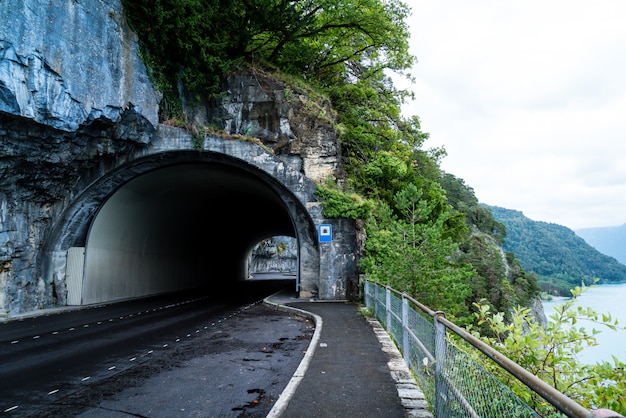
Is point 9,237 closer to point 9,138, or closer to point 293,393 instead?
point 9,138

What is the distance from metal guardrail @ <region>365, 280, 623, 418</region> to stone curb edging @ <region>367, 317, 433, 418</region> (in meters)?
0.12

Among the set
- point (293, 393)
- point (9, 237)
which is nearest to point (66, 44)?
point (9, 237)

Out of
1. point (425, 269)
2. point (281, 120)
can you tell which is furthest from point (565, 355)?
point (281, 120)

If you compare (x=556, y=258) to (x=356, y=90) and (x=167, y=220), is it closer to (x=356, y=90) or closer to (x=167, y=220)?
(x=356, y=90)

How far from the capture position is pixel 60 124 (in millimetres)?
11984

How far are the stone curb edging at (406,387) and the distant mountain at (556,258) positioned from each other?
66251 millimetres

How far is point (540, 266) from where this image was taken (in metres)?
89.3

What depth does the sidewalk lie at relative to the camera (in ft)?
15.6

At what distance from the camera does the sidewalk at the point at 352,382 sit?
187 inches

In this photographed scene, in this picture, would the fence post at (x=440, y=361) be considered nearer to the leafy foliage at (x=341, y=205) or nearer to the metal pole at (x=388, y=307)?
the metal pole at (x=388, y=307)

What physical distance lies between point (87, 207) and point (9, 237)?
3.46 metres

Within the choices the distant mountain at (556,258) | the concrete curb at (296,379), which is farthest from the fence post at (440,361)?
the distant mountain at (556,258)

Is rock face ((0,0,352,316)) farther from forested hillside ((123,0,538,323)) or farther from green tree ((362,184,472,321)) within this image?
green tree ((362,184,472,321))

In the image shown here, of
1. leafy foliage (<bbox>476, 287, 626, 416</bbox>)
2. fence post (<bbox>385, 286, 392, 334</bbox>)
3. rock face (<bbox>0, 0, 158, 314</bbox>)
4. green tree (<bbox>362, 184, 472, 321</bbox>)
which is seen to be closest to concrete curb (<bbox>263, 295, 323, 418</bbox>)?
fence post (<bbox>385, 286, 392, 334</bbox>)
